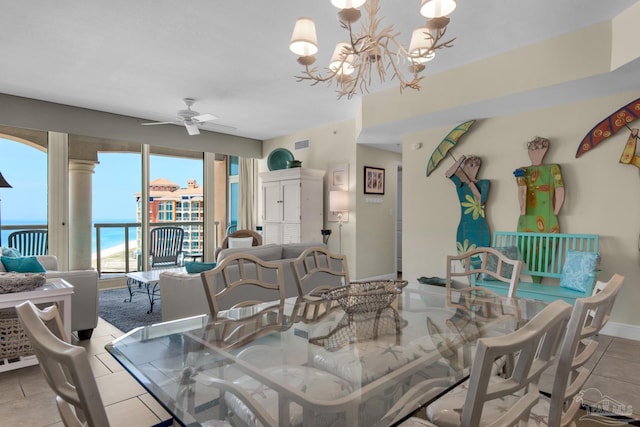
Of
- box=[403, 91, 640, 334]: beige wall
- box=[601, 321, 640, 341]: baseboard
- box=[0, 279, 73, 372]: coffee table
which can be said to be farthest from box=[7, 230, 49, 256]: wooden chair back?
box=[601, 321, 640, 341]: baseboard

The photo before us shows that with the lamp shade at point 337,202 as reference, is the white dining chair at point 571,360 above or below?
below

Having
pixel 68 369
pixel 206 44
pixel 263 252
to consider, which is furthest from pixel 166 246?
pixel 68 369

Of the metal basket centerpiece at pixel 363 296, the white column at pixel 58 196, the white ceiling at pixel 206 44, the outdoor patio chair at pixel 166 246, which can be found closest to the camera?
the metal basket centerpiece at pixel 363 296

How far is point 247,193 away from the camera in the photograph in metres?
7.51

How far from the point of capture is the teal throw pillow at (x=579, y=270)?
310 centimetres

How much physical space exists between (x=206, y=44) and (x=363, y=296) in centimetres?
268

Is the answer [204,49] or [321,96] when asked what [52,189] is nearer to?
[204,49]

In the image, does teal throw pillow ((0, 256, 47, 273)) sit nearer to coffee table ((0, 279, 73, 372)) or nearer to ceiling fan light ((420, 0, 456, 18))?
coffee table ((0, 279, 73, 372))

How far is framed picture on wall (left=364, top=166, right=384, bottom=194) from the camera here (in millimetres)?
5891

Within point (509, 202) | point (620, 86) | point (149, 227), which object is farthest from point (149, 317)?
point (620, 86)

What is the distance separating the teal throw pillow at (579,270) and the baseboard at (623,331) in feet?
2.01

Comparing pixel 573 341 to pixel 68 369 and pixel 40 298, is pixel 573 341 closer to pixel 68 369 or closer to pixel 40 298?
pixel 68 369

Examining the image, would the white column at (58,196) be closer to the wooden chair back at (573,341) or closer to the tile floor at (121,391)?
the tile floor at (121,391)

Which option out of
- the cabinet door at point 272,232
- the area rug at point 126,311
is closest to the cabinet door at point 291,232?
the cabinet door at point 272,232
